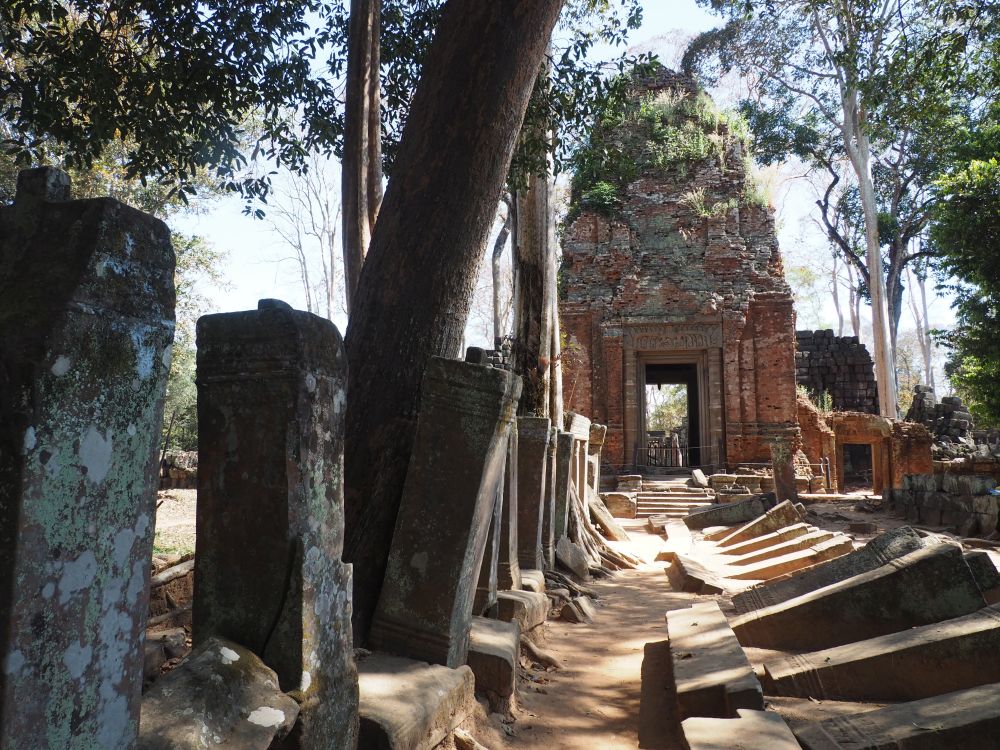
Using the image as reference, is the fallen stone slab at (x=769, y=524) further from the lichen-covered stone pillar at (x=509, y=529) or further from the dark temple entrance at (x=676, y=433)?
the dark temple entrance at (x=676, y=433)

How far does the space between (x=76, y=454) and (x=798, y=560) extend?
712cm

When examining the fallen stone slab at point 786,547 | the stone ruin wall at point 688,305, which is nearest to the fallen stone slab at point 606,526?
the fallen stone slab at point 786,547

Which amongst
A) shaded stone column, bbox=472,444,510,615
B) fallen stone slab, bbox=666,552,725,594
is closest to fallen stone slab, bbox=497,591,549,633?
shaded stone column, bbox=472,444,510,615

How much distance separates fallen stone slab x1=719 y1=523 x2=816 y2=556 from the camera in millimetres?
8602

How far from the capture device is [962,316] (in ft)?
51.3

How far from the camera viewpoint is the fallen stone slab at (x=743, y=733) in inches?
97.4

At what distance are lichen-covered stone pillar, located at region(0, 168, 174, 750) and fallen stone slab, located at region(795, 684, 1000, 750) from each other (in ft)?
7.68

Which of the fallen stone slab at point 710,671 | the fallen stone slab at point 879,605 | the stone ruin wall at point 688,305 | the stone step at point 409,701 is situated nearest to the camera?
the stone step at point 409,701

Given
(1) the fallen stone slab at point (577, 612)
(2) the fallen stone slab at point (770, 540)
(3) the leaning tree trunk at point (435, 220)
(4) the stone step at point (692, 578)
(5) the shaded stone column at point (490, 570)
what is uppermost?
(3) the leaning tree trunk at point (435, 220)

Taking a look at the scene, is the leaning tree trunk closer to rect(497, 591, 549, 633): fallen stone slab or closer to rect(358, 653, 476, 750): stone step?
rect(358, 653, 476, 750): stone step

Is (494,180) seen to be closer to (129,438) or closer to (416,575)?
(416,575)

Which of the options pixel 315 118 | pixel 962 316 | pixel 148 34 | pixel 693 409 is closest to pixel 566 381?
pixel 693 409

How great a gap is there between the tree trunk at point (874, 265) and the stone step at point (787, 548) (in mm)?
15792

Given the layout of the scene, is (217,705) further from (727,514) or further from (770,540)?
(727,514)
